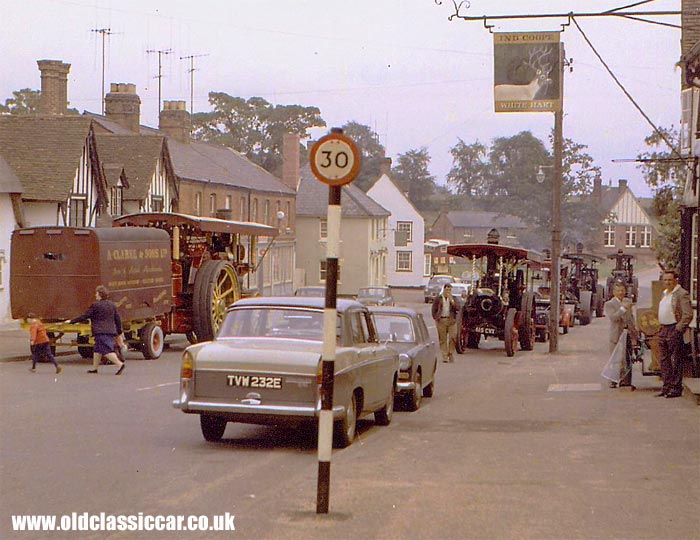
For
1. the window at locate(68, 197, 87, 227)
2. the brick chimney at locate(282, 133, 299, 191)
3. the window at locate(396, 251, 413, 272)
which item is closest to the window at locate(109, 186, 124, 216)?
the window at locate(68, 197, 87, 227)

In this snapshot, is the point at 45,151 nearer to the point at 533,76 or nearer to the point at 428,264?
the point at 533,76

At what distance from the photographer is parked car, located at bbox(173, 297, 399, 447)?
10.8m

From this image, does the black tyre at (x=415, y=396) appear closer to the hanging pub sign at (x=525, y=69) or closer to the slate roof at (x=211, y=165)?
the hanging pub sign at (x=525, y=69)

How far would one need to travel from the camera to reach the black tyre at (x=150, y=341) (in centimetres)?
Result: 2361

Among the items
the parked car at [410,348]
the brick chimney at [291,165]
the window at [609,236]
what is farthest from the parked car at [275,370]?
the window at [609,236]

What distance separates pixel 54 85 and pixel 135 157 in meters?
4.24

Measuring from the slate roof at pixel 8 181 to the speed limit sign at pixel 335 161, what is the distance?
85.6 ft

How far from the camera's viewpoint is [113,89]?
164ft

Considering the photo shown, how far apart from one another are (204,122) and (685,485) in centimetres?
9334

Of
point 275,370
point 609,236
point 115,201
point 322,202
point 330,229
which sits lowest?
point 275,370

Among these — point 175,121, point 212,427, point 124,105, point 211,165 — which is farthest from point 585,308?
point 212,427

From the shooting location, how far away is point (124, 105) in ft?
163

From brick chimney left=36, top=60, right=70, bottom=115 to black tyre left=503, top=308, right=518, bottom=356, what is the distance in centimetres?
2194

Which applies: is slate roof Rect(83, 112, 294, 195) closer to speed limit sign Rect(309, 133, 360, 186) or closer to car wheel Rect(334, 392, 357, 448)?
car wheel Rect(334, 392, 357, 448)
